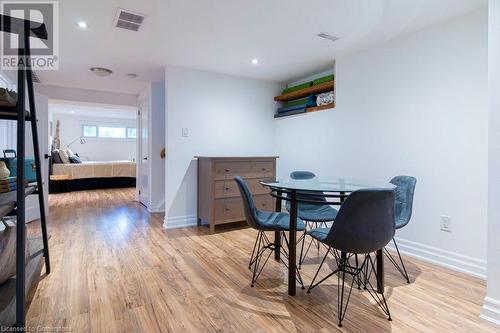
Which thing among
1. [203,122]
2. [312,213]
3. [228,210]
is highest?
[203,122]

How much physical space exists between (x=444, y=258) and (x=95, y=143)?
33.5 feet

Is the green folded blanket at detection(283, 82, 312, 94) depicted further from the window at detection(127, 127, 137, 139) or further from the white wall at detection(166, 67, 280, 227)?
the window at detection(127, 127, 137, 139)

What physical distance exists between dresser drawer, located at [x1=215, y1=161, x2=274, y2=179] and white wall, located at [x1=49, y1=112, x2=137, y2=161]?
23.3 feet

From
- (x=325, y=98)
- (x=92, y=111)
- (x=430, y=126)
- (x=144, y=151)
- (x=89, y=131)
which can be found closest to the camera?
(x=430, y=126)

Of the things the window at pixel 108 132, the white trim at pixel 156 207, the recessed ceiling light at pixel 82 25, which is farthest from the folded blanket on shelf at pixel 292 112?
the window at pixel 108 132

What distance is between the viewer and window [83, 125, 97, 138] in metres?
9.44

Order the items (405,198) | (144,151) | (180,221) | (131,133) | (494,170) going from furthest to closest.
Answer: (131,133) → (144,151) → (180,221) → (405,198) → (494,170)

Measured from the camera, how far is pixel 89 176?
7082 millimetres

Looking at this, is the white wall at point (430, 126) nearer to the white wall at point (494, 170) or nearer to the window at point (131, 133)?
the white wall at point (494, 170)

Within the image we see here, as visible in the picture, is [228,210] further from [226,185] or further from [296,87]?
[296,87]

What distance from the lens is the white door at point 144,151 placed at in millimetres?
4820

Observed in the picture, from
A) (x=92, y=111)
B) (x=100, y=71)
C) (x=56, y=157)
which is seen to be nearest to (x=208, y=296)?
(x=100, y=71)

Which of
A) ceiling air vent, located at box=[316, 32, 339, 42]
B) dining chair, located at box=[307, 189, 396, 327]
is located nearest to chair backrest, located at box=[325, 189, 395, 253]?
dining chair, located at box=[307, 189, 396, 327]

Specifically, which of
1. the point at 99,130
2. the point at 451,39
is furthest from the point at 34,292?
the point at 99,130
